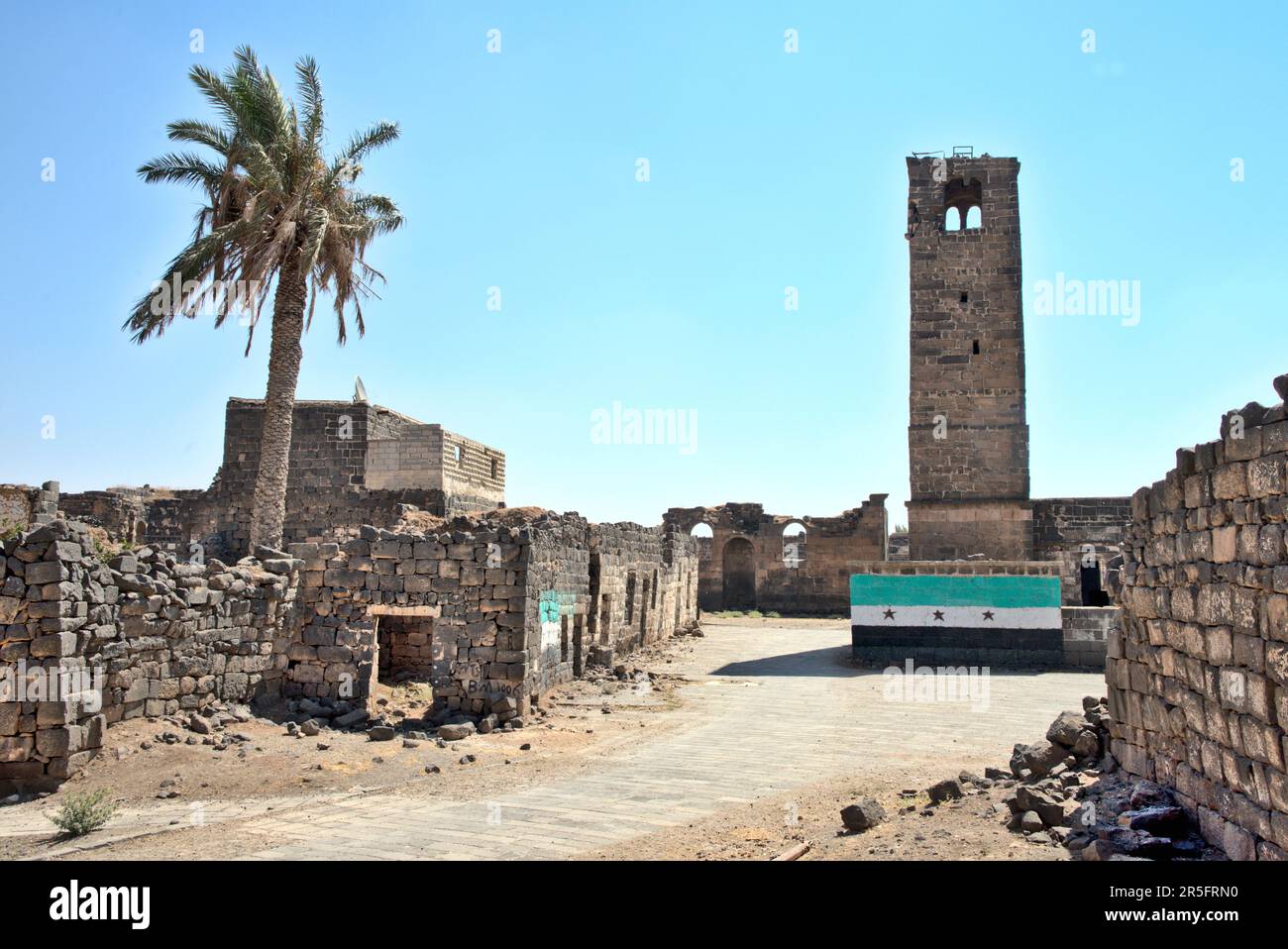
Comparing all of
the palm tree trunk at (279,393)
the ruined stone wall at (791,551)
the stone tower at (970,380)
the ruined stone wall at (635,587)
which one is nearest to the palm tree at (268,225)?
the palm tree trunk at (279,393)

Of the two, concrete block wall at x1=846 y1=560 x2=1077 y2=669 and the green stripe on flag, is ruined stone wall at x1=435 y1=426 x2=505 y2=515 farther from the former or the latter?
concrete block wall at x1=846 y1=560 x2=1077 y2=669

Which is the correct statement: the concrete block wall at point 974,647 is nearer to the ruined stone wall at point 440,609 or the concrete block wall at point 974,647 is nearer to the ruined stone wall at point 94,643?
the ruined stone wall at point 440,609

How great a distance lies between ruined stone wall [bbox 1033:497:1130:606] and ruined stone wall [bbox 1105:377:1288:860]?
1615 centimetres

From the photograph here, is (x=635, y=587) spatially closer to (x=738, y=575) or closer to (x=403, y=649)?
(x=403, y=649)

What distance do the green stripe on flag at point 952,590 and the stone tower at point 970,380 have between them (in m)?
3.03

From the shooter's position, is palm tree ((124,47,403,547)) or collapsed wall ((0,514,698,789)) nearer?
collapsed wall ((0,514,698,789))

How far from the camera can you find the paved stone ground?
761cm

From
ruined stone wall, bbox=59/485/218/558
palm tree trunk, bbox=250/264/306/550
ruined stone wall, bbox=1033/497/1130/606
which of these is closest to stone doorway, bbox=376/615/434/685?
→ palm tree trunk, bbox=250/264/306/550

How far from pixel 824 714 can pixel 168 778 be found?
339 inches

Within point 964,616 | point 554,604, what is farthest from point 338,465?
point 964,616

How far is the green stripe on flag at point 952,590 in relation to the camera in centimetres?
1900

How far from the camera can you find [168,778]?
9523 mm
